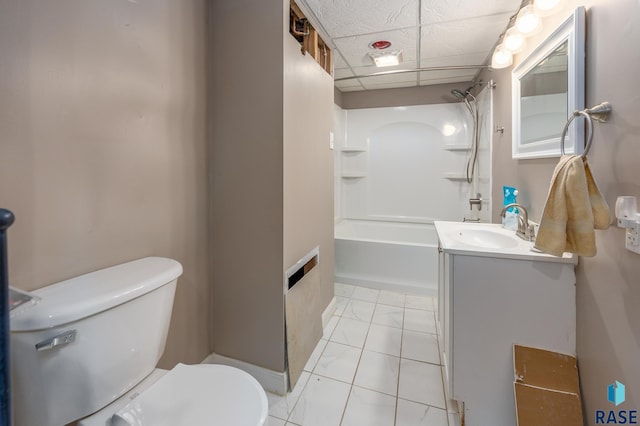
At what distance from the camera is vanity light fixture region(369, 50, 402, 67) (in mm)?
2427

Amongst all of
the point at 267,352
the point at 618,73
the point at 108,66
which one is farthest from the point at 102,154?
the point at 618,73

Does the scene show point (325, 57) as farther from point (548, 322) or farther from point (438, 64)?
point (548, 322)

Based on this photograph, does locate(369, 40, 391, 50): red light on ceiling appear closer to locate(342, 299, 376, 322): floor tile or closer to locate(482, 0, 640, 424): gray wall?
locate(482, 0, 640, 424): gray wall

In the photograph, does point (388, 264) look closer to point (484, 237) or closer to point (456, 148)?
point (484, 237)

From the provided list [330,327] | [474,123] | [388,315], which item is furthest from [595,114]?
[474,123]

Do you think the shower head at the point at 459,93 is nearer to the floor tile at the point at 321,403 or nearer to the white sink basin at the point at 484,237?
the white sink basin at the point at 484,237

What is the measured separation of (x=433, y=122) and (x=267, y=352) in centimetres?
320

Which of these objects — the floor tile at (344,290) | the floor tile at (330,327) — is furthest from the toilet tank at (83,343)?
the floor tile at (344,290)

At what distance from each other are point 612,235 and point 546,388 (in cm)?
71

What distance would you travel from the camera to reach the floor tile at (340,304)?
245 cm

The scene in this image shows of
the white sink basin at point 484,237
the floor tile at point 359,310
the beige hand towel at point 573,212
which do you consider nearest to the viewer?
the beige hand towel at point 573,212

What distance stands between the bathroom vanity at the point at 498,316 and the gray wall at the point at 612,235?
2.6 inches

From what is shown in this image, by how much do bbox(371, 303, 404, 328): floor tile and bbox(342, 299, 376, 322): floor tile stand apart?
48 mm

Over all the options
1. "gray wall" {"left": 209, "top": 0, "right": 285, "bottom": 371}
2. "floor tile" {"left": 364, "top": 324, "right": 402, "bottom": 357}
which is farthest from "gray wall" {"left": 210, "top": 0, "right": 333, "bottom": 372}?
"floor tile" {"left": 364, "top": 324, "right": 402, "bottom": 357}
